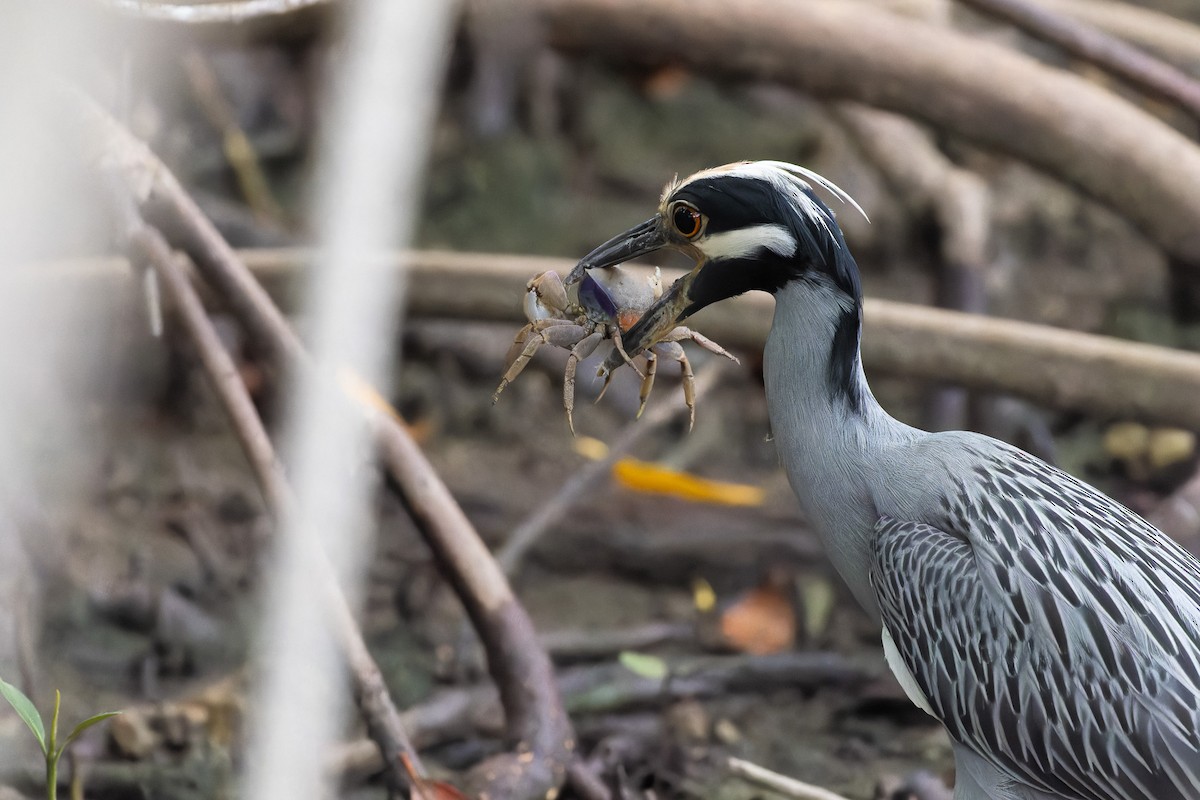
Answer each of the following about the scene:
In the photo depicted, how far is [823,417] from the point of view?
96.1 inches

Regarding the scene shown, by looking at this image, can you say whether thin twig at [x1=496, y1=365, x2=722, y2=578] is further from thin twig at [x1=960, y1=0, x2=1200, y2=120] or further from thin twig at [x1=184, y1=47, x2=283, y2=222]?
thin twig at [x1=184, y1=47, x2=283, y2=222]

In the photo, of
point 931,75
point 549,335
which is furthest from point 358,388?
point 931,75

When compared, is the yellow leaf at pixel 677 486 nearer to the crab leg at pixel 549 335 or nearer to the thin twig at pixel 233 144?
the crab leg at pixel 549 335

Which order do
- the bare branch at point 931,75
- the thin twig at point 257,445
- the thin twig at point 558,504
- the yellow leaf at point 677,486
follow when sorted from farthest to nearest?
1. the yellow leaf at point 677,486
2. the bare branch at point 931,75
3. the thin twig at point 558,504
4. the thin twig at point 257,445

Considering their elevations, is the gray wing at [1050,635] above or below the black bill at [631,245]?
below

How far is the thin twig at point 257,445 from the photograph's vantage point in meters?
2.63

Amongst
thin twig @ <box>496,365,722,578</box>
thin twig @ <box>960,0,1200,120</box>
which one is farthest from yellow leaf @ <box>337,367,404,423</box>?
thin twig @ <box>960,0,1200,120</box>

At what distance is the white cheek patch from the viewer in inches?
91.6

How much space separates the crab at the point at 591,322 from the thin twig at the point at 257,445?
60 centimetres

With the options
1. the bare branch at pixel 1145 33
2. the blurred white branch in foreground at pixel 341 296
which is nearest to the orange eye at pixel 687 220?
the blurred white branch in foreground at pixel 341 296

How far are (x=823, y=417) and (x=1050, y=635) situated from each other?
57cm

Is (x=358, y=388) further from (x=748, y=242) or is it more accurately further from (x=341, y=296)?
(x=341, y=296)

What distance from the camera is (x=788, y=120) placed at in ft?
20.0

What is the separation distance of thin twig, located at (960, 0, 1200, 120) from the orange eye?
8.69 feet
